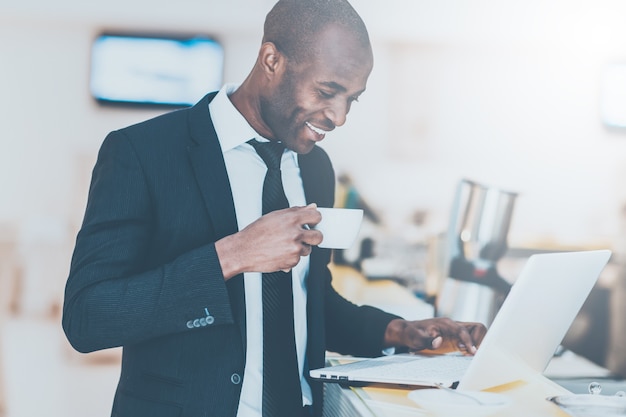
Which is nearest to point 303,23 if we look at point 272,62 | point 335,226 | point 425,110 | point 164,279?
point 272,62

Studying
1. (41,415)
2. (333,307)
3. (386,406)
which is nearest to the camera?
(386,406)

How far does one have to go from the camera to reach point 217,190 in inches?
56.2

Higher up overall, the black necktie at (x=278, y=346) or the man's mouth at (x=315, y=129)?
the man's mouth at (x=315, y=129)

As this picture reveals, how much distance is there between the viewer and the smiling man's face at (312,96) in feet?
5.31

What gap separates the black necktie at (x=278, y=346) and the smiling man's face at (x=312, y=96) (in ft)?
0.59

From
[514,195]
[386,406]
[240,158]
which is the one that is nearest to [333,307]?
[240,158]

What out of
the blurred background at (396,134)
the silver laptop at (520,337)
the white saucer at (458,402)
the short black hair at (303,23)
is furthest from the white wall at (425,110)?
the white saucer at (458,402)

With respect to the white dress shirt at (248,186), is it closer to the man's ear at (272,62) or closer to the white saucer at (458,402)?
the man's ear at (272,62)

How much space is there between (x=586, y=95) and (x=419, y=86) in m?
0.62

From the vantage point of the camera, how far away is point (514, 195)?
2.45 meters

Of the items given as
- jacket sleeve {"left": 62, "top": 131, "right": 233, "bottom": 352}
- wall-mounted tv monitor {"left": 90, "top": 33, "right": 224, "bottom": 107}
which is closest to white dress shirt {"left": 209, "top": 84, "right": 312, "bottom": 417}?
jacket sleeve {"left": 62, "top": 131, "right": 233, "bottom": 352}

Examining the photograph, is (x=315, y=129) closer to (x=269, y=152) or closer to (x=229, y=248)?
(x=269, y=152)

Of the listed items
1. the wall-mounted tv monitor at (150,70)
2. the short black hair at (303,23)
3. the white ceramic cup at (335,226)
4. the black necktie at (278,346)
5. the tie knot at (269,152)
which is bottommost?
the black necktie at (278,346)

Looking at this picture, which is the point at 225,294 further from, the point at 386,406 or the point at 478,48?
the point at 478,48
